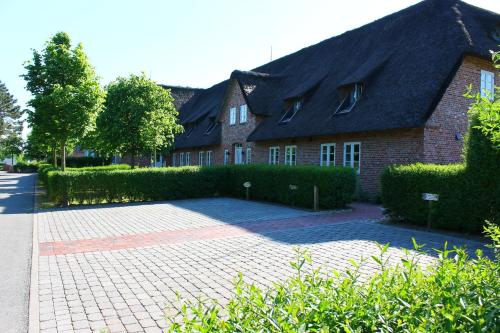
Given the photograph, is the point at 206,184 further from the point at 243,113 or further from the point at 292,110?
the point at 243,113

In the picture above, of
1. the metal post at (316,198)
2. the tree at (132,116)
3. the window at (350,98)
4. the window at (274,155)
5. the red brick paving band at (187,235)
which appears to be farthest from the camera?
the tree at (132,116)

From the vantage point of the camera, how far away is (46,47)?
21.6m

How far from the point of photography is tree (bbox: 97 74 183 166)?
933 inches

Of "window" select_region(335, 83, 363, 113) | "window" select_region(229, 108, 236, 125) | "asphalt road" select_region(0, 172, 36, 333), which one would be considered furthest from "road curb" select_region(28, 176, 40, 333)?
"window" select_region(229, 108, 236, 125)

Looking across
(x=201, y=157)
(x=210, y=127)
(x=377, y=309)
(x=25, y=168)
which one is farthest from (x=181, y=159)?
(x=25, y=168)

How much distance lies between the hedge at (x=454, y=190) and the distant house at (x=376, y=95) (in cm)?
382

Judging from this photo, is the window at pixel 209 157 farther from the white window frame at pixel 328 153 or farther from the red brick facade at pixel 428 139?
the red brick facade at pixel 428 139

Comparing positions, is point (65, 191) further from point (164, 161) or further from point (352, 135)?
point (164, 161)

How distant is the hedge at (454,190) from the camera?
932cm

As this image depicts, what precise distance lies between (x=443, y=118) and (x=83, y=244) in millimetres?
13298

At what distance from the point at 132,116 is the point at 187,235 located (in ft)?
51.0

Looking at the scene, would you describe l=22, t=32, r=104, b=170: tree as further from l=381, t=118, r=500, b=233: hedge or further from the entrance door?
l=381, t=118, r=500, b=233: hedge

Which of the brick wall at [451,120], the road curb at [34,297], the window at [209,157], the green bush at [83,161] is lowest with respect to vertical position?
the road curb at [34,297]

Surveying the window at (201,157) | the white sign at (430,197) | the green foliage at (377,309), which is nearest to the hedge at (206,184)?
the white sign at (430,197)
